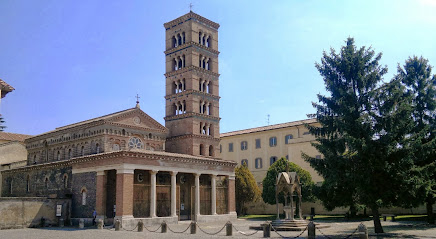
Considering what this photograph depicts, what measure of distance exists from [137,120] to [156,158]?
6.55 m

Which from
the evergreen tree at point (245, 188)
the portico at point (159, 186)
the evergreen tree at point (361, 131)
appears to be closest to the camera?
the evergreen tree at point (361, 131)

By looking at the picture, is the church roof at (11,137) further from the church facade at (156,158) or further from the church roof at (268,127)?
the church roof at (268,127)

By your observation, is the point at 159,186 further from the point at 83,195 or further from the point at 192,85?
the point at 192,85

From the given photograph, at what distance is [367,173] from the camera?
21984mm

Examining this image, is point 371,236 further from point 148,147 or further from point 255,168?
point 255,168

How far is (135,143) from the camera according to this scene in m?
39.6

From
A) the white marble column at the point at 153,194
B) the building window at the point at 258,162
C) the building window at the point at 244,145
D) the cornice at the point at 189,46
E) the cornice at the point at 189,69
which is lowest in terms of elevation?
the white marble column at the point at 153,194

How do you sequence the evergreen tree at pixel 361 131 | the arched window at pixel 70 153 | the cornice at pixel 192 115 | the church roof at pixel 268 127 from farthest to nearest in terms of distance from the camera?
the church roof at pixel 268 127
the cornice at pixel 192 115
the arched window at pixel 70 153
the evergreen tree at pixel 361 131

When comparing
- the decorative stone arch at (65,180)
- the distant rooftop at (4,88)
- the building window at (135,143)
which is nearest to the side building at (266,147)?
the building window at (135,143)

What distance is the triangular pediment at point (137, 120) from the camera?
126ft

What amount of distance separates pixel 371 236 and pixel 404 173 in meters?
3.69

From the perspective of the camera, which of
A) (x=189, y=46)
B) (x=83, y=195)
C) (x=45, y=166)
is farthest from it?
(x=189, y=46)

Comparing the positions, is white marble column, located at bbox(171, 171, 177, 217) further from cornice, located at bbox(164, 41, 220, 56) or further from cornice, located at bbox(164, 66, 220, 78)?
cornice, located at bbox(164, 41, 220, 56)

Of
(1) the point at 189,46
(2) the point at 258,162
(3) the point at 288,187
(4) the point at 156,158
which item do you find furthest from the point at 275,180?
(1) the point at 189,46
